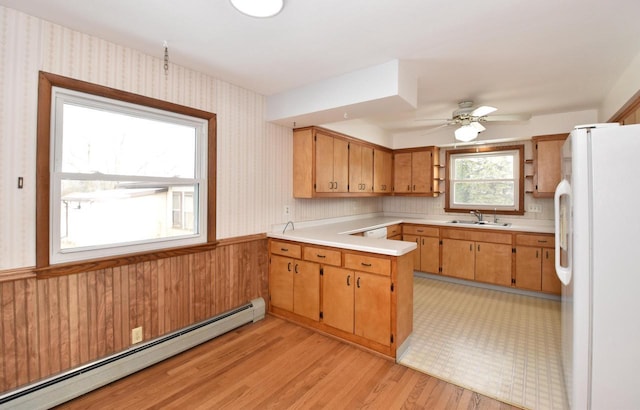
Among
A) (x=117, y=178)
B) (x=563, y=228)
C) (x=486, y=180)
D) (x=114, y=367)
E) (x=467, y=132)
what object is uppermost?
(x=467, y=132)

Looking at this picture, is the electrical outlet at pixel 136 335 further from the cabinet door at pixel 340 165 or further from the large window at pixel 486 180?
the large window at pixel 486 180

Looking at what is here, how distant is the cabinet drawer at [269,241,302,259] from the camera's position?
120 inches

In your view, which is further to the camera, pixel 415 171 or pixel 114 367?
pixel 415 171

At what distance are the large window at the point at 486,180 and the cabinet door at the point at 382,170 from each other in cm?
102

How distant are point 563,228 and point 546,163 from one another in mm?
2529

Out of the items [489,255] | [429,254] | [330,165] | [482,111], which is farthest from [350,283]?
[489,255]

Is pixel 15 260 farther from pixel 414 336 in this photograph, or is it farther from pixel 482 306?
pixel 482 306

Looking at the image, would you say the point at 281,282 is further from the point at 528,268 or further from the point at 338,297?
the point at 528,268

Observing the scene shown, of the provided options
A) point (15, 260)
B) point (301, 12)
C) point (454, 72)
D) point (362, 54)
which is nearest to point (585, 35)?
point (454, 72)

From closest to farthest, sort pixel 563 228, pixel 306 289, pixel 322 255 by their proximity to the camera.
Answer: pixel 563 228, pixel 322 255, pixel 306 289

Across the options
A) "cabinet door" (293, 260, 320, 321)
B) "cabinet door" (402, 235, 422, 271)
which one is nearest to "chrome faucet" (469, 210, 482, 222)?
"cabinet door" (402, 235, 422, 271)

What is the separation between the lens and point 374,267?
8.17 feet

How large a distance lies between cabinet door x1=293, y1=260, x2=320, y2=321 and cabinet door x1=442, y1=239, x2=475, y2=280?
102 inches

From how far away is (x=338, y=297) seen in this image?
8.96ft
